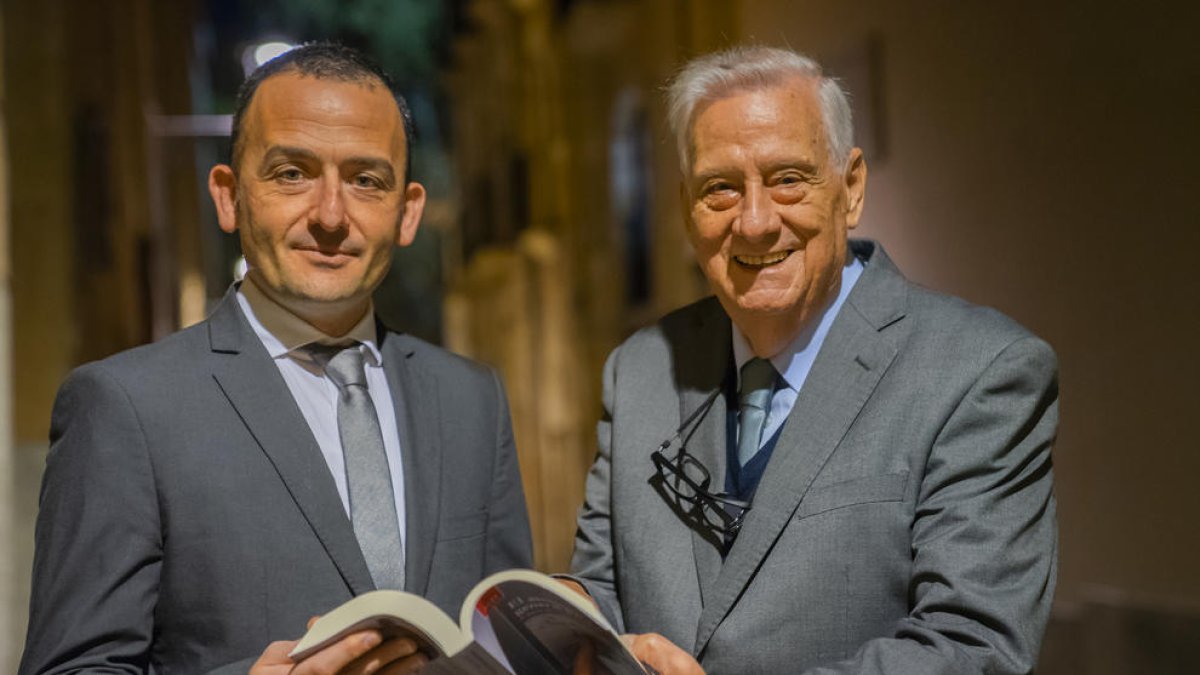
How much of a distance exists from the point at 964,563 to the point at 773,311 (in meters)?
0.59

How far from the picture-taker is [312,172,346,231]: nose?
8.31 feet

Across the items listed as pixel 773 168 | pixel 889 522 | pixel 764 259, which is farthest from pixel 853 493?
pixel 773 168

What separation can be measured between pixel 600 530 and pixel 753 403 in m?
0.47

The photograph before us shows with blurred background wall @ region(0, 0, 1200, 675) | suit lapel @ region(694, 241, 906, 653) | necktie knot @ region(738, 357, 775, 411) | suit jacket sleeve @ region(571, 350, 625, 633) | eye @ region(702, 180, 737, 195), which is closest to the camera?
suit lapel @ region(694, 241, 906, 653)

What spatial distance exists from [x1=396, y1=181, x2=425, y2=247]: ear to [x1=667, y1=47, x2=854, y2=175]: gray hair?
57 cm

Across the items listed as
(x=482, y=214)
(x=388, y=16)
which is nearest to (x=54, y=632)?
(x=388, y=16)

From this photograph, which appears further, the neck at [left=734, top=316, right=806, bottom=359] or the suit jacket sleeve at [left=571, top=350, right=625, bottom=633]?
the suit jacket sleeve at [left=571, top=350, right=625, bottom=633]

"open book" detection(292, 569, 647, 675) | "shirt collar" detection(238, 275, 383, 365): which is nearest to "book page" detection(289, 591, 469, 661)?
"open book" detection(292, 569, 647, 675)

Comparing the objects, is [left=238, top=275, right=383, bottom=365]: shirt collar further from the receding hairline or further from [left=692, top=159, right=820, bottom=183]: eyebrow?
[left=692, top=159, right=820, bottom=183]: eyebrow

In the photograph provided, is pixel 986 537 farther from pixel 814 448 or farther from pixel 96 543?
pixel 96 543

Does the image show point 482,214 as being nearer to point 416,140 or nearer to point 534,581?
point 416,140

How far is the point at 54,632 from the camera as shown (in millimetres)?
2348

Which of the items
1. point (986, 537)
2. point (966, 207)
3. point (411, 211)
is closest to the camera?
point (986, 537)

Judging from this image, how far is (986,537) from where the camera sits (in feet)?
7.68
